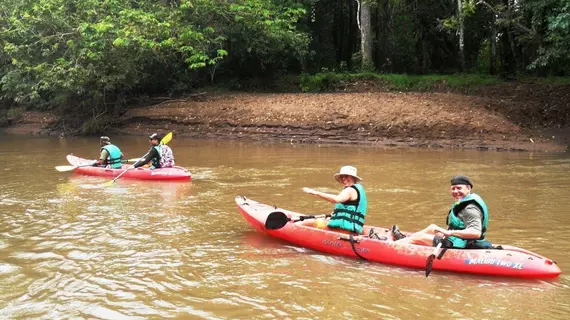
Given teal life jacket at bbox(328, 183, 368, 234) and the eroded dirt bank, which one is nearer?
teal life jacket at bbox(328, 183, 368, 234)

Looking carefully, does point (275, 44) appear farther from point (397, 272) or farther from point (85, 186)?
point (397, 272)

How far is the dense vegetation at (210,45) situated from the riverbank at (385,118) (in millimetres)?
1648

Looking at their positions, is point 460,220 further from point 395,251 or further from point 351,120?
point 351,120

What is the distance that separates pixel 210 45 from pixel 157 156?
1206 cm

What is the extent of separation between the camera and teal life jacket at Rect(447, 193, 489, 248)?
5.80 m

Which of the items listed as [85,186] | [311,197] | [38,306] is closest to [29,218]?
[85,186]

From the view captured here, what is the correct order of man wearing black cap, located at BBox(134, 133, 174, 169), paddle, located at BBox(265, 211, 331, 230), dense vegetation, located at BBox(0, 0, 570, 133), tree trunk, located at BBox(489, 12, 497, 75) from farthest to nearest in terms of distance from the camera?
tree trunk, located at BBox(489, 12, 497, 75) < dense vegetation, located at BBox(0, 0, 570, 133) < man wearing black cap, located at BBox(134, 133, 174, 169) < paddle, located at BBox(265, 211, 331, 230)

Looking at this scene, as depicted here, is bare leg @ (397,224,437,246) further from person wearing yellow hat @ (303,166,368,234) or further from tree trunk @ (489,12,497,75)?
tree trunk @ (489,12,497,75)

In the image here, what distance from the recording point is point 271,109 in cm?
2147

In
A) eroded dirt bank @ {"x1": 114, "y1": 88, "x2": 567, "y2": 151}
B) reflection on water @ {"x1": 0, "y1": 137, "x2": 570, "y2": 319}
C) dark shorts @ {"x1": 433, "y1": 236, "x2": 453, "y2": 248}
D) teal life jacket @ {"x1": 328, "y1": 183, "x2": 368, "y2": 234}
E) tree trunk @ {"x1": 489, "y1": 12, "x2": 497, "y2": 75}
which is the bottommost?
reflection on water @ {"x1": 0, "y1": 137, "x2": 570, "y2": 319}

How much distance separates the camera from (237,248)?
7.21 metres

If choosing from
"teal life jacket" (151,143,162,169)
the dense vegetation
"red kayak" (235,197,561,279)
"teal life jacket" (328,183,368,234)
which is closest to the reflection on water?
"red kayak" (235,197,561,279)

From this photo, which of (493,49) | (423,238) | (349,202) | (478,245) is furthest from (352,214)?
(493,49)

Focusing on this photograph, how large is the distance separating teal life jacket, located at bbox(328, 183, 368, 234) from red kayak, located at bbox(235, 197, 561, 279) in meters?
0.11
